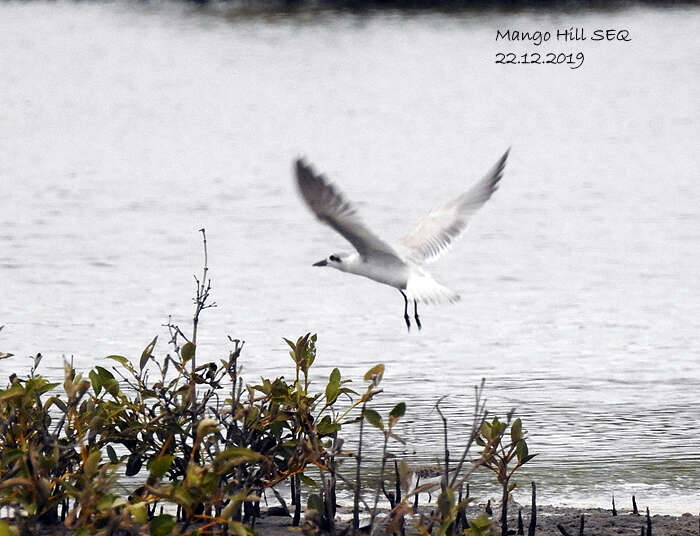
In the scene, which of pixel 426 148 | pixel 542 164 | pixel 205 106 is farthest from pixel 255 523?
pixel 205 106

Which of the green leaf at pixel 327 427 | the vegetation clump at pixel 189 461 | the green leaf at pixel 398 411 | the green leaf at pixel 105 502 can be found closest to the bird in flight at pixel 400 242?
the vegetation clump at pixel 189 461

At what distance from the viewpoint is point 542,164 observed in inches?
731

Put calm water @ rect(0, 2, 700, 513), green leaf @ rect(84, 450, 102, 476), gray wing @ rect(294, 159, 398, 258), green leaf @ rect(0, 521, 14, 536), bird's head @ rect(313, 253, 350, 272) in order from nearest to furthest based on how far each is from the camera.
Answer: green leaf @ rect(0, 521, 14, 536), green leaf @ rect(84, 450, 102, 476), gray wing @ rect(294, 159, 398, 258), bird's head @ rect(313, 253, 350, 272), calm water @ rect(0, 2, 700, 513)

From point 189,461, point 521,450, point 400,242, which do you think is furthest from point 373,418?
point 400,242

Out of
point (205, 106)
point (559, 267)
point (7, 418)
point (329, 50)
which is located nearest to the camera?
point (7, 418)

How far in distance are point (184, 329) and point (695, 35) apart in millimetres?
26198

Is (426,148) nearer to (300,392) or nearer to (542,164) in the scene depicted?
(542,164)

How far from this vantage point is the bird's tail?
23.7ft

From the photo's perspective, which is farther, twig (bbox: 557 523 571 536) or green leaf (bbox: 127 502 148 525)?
twig (bbox: 557 523 571 536)

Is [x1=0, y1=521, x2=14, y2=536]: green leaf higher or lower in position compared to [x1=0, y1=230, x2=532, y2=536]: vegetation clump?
lower

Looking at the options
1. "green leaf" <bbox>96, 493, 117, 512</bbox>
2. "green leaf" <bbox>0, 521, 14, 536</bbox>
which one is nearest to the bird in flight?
"green leaf" <bbox>96, 493, 117, 512</bbox>

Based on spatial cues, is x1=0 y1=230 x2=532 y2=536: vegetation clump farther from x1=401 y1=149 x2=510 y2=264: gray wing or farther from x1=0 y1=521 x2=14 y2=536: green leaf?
x1=401 y1=149 x2=510 y2=264: gray wing

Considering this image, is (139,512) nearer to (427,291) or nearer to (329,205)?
(329,205)

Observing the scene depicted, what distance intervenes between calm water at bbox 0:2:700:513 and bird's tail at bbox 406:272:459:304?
1.87 ft
